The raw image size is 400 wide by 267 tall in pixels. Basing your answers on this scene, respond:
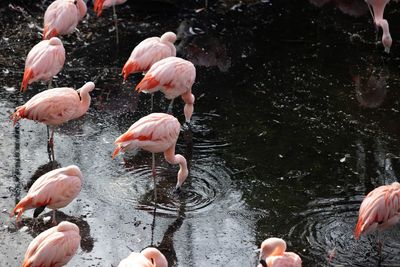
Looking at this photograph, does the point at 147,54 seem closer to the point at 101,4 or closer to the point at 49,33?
the point at 49,33

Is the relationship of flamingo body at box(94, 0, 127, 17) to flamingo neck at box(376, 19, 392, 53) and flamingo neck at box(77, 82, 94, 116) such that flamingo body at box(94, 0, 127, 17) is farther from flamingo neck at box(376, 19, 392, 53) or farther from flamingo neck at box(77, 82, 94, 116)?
flamingo neck at box(376, 19, 392, 53)

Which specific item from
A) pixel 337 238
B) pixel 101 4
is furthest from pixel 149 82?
pixel 101 4

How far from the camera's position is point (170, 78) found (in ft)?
26.5

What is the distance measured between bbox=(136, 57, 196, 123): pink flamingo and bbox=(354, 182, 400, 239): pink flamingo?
2608 mm

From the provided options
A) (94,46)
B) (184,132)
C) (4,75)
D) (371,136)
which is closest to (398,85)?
(371,136)

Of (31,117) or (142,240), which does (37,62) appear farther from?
(142,240)

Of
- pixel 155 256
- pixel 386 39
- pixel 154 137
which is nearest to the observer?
pixel 155 256

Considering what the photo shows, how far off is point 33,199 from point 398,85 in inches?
199

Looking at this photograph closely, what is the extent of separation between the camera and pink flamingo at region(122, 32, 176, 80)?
28.5ft

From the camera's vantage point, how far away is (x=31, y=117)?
7.42 metres

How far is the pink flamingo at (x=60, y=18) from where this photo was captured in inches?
376

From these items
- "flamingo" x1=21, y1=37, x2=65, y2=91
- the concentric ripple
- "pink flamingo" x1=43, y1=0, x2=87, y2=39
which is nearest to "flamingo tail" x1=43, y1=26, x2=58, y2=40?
"pink flamingo" x1=43, y1=0, x2=87, y2=39

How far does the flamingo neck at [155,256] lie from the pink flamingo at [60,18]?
4635 mm

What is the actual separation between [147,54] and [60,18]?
1.50 m
